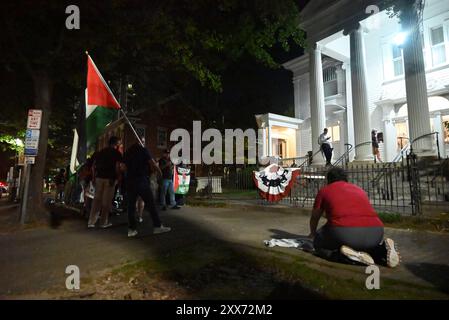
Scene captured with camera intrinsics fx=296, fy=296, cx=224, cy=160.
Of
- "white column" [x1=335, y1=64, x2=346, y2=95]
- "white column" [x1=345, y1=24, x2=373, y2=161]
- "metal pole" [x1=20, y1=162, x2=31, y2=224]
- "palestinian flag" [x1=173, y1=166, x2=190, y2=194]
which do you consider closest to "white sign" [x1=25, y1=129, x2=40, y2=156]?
"metal pole" [x1=20, y1=162, x2=31, y2=224]

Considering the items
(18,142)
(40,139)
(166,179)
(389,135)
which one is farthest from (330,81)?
(18,142)

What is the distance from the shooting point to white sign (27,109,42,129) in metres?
7.24

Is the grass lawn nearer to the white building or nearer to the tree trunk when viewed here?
the tree trunk

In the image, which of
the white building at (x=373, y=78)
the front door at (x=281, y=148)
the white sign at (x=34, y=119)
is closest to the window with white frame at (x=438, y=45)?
the white building at (x=373, y=78)

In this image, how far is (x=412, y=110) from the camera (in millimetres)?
11180

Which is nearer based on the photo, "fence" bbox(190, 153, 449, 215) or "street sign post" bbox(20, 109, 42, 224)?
"fence" bbox(190, 153, 449, 215)

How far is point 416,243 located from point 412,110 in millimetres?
8360

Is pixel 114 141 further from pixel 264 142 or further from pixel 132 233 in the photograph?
pixel 264 142

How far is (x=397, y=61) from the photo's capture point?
15.6m

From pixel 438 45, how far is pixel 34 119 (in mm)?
16969

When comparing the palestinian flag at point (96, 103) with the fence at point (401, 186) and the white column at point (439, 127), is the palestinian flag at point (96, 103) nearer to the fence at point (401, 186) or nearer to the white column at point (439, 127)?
the fence at point (401, 186)

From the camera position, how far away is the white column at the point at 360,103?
1313cm

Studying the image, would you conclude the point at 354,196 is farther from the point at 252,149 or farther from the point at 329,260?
the point at 252,149

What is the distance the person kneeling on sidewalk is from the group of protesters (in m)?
3.15
